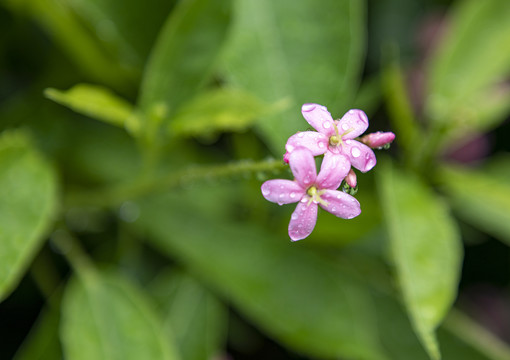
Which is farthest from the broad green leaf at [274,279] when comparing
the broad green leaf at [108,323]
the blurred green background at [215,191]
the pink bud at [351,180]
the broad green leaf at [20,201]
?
the pink bud at [351,180]

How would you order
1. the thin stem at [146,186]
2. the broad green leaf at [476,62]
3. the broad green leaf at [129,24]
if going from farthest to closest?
the broad green leaf at [476,62], the broad green leaf at [129,24], the thin stem at [146,186]

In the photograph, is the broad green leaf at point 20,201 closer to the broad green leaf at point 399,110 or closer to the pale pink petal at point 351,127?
the pale pink petal at point 351,127

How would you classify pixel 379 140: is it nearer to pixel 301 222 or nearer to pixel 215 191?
pixel 301 222

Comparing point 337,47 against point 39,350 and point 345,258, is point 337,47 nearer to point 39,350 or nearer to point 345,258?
point 345,258

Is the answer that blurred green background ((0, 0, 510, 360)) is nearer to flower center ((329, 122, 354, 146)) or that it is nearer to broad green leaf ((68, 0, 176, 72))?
Result: broad green leaf ((68, 0, 176, 72))

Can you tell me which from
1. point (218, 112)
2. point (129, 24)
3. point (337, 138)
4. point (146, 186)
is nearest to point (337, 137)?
point (337, 138)

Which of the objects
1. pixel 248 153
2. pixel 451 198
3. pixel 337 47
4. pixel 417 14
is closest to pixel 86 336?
pixel 248 153
